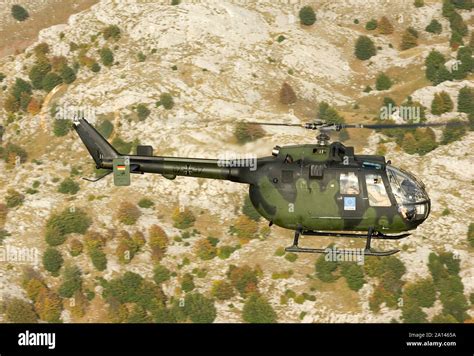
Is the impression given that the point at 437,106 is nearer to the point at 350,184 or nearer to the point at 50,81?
the point at 50,81

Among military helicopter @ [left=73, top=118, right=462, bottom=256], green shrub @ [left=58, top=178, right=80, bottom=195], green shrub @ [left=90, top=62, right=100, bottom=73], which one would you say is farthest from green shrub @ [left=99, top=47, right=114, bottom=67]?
military helicopter @ [left=73, top=118, right=462, bottom=256]

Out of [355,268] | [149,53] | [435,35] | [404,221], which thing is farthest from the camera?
[435,35]

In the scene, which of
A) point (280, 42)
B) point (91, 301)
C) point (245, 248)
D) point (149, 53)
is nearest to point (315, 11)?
point (280, 42)

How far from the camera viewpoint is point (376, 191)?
3716 cm

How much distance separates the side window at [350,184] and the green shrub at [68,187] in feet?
225

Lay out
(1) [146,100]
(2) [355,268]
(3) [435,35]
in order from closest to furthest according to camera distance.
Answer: (2) [355,268] → (1) [146,100] → (3) [435,35]

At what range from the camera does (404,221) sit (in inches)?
1464

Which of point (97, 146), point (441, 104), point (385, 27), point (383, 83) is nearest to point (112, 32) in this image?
point (383, 83)

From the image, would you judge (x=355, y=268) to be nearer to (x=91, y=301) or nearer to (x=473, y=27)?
(x=91, y=301)

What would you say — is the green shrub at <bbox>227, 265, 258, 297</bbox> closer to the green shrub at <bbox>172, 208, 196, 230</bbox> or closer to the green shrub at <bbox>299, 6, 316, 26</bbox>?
the green shrub at <bbox>172, 208, 196, 230</bbox>

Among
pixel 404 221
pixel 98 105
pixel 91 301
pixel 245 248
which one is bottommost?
pixel 91 301

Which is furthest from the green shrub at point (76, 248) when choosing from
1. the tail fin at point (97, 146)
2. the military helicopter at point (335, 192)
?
the military helicopter at point (335, 192)

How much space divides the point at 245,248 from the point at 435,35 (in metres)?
53.0

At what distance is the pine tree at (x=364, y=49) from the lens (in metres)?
118
